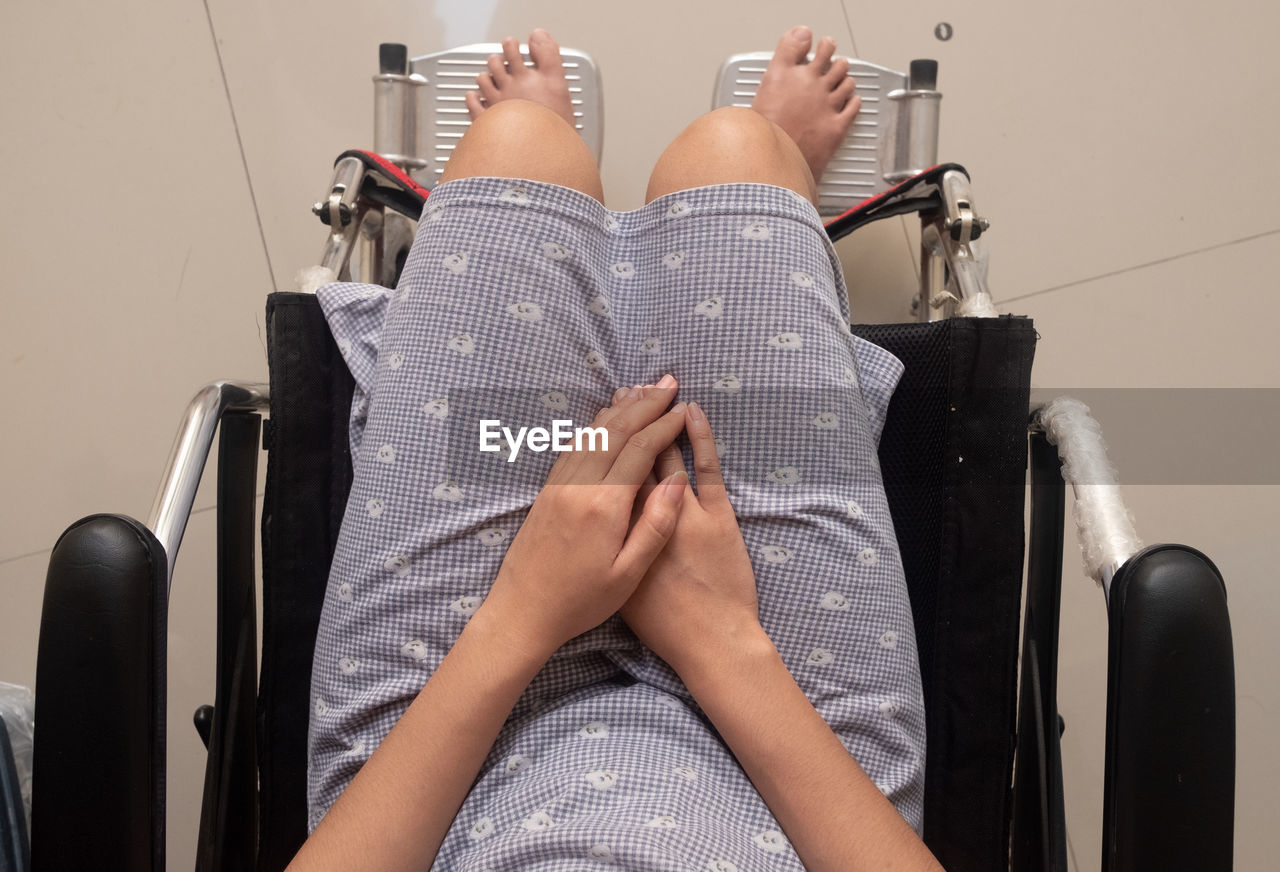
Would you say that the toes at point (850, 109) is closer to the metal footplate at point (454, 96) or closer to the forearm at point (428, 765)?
the metal footplate at point (454, 96)

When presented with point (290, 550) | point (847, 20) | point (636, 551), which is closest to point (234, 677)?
point (290, 550)

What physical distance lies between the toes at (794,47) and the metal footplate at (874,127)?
0.05 feet

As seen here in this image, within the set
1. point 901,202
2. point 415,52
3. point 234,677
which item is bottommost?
point 234,677

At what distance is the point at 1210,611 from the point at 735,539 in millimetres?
269

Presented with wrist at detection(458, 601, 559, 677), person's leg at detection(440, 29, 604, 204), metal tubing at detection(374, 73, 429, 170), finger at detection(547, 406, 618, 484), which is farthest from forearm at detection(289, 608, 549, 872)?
metal tubing at detection(374, 73, 429, 170)

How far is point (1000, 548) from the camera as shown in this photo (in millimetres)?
708

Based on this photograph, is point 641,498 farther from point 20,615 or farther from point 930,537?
point 20,615

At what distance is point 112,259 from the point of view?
3.91 feet

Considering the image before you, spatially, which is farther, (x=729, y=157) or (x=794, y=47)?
(x=794, y=47)

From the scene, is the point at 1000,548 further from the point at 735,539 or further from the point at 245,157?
the point at 245,157

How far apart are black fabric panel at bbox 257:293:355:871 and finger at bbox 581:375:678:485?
0.79 feet

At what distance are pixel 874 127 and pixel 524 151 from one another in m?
0.46

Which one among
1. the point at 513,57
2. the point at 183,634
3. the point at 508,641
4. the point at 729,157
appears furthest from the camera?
the point at 183,634

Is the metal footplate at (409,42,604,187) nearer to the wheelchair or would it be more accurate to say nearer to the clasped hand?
the wheelchair
